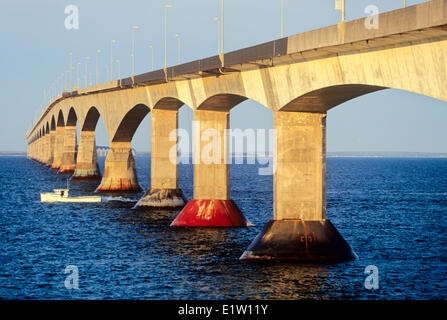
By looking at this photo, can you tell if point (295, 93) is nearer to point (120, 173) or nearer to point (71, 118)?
point (120, 173)

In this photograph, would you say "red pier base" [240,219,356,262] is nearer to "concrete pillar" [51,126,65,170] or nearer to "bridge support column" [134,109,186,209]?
"bridge support column" [134,109,186,209]

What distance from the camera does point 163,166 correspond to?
197 feet

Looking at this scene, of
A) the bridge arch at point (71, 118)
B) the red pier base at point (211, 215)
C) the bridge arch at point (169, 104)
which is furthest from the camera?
the bridge arch at point (71, 118)

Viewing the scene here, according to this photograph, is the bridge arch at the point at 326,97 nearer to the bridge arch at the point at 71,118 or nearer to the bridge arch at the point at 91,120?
the bridge arch at the point at 91,120

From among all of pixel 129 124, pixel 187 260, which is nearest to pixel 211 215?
pixel 187 260

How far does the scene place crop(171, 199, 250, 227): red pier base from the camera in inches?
1886

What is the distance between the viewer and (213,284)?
99.6ft

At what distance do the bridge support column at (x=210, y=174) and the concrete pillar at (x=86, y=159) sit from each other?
55581 millimetres

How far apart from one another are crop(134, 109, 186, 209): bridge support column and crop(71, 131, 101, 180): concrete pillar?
141 feet

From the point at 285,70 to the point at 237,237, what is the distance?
13539 mm

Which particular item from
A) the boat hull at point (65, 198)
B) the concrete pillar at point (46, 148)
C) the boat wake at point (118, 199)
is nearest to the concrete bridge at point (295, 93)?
the boat wake at point (118, 199)

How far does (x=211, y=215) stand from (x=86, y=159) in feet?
198

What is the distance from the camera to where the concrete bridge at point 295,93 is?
25.2 meters
